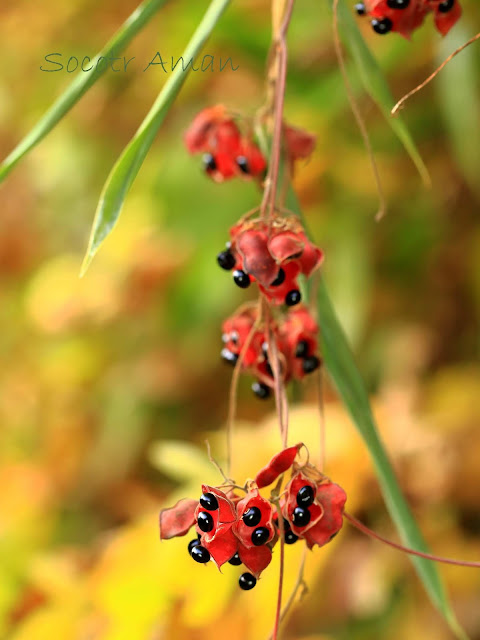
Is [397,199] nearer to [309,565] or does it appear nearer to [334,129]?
[334,129]

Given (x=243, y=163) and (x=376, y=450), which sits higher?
(x=243, y=163)

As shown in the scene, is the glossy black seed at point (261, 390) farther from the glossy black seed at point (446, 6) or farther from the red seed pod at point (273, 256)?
the glossy black seed at point (446, 6)

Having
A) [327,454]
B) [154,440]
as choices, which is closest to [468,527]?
[327,454]

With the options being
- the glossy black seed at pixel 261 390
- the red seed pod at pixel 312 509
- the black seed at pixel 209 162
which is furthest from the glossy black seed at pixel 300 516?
the black seed at pixel 209 162

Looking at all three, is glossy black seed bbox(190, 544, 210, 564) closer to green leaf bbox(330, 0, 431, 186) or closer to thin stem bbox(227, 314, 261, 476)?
thin stem bbox(227, 314, 261, 476)

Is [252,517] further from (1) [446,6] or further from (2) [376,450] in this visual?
(1) [446,6]

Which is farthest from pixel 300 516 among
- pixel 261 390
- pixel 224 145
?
pixel 224 145

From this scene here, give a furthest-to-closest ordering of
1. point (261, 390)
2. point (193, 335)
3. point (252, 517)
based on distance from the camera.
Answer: point (193, 335) < point (261, 390) < point (252, 517)
